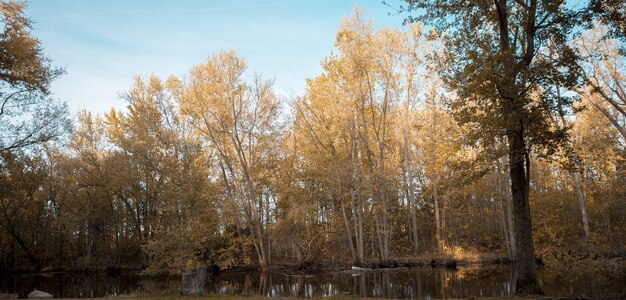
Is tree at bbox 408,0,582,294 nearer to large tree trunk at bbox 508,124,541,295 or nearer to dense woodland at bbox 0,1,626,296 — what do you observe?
large tree trunk at bbox 508,124,541,295

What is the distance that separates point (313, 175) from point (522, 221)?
53.5 ft

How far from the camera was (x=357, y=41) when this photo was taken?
25.4 m

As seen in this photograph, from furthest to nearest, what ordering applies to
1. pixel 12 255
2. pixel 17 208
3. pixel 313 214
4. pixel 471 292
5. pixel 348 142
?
pixel 12 255 → pixel 17 208 → pixel 348 142 → pixel 313 214 → pixel 471 292

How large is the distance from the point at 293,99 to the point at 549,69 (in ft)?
61.4

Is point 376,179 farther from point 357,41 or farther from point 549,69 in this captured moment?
point 549,69

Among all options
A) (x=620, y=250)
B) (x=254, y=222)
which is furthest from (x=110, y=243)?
(x=620, y=250)

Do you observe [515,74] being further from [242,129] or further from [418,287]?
[242,129]

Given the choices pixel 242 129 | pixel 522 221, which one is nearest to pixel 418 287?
pixel 522 221

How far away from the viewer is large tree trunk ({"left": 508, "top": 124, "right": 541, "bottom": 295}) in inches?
436

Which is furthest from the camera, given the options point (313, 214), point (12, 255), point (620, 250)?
point (12, 255)

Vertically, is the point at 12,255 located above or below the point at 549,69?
below

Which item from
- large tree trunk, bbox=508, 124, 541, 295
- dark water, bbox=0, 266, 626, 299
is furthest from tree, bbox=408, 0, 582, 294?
dark water, bbox=0, 266, 626, 299

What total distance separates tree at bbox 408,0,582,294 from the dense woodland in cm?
965

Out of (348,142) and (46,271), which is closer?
(348,142)
